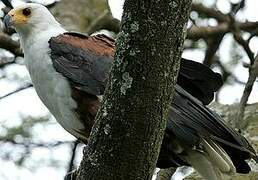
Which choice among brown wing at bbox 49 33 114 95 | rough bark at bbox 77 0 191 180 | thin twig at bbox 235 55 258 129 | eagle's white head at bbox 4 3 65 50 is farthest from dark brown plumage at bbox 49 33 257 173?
rough bark at bbox 77 0 191 180

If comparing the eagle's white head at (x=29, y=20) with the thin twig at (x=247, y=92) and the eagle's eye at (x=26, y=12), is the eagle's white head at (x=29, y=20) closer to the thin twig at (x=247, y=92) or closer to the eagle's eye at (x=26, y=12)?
the eagle's eye at (x=26, y=12)

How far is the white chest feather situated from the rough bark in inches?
56.9

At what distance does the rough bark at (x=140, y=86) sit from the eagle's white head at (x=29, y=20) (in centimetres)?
206

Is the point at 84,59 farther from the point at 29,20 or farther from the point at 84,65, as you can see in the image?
the point at 29,20

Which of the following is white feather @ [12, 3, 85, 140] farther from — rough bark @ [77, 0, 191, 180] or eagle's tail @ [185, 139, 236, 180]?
rough bark @ [77, 0, 191, 180]

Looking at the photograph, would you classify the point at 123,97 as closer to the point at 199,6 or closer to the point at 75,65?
the point at 75,65

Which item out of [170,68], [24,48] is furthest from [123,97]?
[24,48]

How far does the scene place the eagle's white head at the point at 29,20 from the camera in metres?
4.51

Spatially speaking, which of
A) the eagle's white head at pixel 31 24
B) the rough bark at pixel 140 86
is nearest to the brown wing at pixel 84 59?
the eagle's white head at pixel 31 24

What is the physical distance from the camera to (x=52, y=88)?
13.1 feet

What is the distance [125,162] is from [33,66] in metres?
1.77

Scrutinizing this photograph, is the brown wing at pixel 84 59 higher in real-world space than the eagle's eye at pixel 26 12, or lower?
higher

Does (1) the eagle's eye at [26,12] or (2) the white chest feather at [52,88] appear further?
(1) the eagle's eye at [26,12]

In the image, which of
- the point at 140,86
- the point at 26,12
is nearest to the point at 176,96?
the point at 140,86
